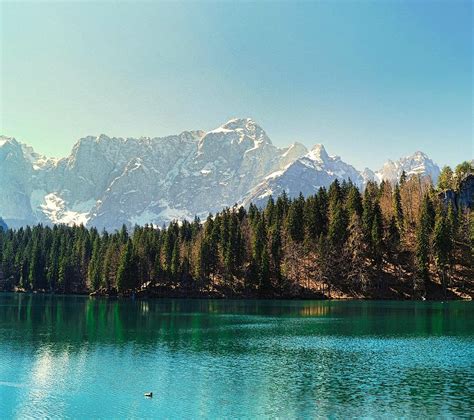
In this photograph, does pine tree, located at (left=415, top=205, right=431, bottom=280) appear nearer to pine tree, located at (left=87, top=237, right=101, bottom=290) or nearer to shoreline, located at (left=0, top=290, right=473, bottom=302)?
shoreline, located at (left=0, top=290, right=473, bottom=302)

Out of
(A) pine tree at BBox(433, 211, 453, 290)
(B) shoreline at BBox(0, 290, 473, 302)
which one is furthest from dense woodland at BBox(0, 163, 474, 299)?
(B) shoreline at BBox(0, 290, 473, 302)

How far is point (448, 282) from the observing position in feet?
468

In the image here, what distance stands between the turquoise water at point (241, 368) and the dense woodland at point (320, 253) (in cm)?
5593

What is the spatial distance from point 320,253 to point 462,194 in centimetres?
6245

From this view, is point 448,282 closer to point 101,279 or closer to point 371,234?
point 371,234

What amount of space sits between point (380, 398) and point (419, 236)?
115090mm

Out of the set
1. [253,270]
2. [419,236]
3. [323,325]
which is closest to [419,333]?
[323,325]

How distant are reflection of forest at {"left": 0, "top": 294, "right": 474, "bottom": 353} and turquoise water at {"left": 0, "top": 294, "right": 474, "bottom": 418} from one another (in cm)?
31

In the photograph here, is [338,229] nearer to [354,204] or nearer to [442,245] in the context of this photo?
[354,204]

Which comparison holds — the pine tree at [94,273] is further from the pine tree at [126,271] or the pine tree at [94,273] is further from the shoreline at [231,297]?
the pine tree at [126,271]

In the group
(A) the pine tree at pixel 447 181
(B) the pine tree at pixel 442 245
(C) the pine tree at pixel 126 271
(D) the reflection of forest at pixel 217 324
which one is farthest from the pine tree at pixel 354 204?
(C) the pine tree at pixel 126 271

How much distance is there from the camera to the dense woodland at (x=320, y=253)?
146m

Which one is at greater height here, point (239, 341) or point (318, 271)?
point (318, 271)

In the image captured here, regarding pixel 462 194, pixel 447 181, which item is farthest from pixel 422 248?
A: pixel 447 181
